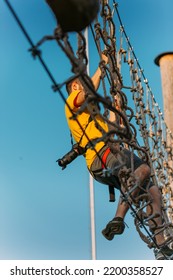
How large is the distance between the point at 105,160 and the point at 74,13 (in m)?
1.58

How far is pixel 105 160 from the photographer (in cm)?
364

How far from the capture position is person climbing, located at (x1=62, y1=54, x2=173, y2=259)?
11.7ft

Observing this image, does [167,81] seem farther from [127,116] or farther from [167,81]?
[127,116]

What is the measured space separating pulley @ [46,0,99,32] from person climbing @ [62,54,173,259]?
1.25 m

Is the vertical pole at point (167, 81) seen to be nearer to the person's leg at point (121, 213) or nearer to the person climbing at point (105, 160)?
the person climbing at point (105, 160)

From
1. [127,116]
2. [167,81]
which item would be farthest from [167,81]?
[127,116]

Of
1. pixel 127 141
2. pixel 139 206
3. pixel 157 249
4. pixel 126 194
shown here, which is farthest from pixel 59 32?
pixel 157 249

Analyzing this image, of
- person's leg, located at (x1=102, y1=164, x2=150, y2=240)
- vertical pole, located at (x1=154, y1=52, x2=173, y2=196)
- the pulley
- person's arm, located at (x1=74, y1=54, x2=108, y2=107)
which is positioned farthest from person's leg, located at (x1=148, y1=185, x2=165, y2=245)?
vertical pole, located at (x1=154, y1=52, x2=173, y2=196)

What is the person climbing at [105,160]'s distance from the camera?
3.57m

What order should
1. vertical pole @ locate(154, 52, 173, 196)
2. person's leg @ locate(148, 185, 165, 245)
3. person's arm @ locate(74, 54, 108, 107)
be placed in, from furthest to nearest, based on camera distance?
vertical pole @ locate(154, 52, 173, 196)
person's leg @ locate(148, 185, 165, 245)
person's arm @ locate(74, 54, 108, 107)

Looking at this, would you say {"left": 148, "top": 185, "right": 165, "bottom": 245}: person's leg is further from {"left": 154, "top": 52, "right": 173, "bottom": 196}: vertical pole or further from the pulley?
{"left": 154, "top": 52, "right": 173, "bottom": 196}: vertical pole

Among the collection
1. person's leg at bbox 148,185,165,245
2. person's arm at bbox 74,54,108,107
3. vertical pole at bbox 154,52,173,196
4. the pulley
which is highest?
vertical pole at bbox 154,52,173,196

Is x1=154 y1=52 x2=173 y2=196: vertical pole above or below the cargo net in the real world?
above

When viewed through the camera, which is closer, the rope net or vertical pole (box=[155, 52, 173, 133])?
the rope net
